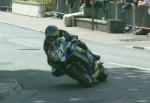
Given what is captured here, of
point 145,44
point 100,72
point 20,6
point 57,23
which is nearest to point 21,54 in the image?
point 145,44

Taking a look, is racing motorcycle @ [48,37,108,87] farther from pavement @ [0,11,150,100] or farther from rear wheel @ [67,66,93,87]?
pavement @ [0,11,150,100]

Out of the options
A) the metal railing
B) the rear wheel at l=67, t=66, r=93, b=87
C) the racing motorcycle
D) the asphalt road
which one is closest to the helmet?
the racing motorcycle

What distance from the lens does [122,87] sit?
13.1 m

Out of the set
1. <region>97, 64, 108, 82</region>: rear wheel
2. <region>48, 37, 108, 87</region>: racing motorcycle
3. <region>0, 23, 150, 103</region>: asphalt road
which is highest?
<region>48, 37, 108, 87</region>: racing motorcycle

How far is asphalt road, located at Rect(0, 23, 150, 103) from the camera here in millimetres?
12094

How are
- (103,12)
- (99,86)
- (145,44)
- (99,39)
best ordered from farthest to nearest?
(103,12) < (99,39) < (145,44) < (99,86)

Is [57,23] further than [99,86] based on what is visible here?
Yes

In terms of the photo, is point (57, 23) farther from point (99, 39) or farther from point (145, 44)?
point (145, 44)

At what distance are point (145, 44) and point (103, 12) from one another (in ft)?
29.9

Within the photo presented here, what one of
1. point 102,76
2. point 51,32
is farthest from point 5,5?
point 51,32

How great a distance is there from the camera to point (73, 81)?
47.7 feet

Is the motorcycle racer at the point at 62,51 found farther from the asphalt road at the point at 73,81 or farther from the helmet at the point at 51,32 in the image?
the asphalt road at the point at 73,81

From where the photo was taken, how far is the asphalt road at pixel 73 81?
39.7 feet

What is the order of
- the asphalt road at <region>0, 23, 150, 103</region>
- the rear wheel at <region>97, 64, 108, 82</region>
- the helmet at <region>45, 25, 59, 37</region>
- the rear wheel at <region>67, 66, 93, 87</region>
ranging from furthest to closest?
the rear wheel at <region>97, 64, 108, 82</region> → the helmet at <region>45, 25, 59, 37</region> → the rear wheel at <region>67, 66, 93, 87</region> → the asphalt road at <region>0, 23, 150, 103</region>
